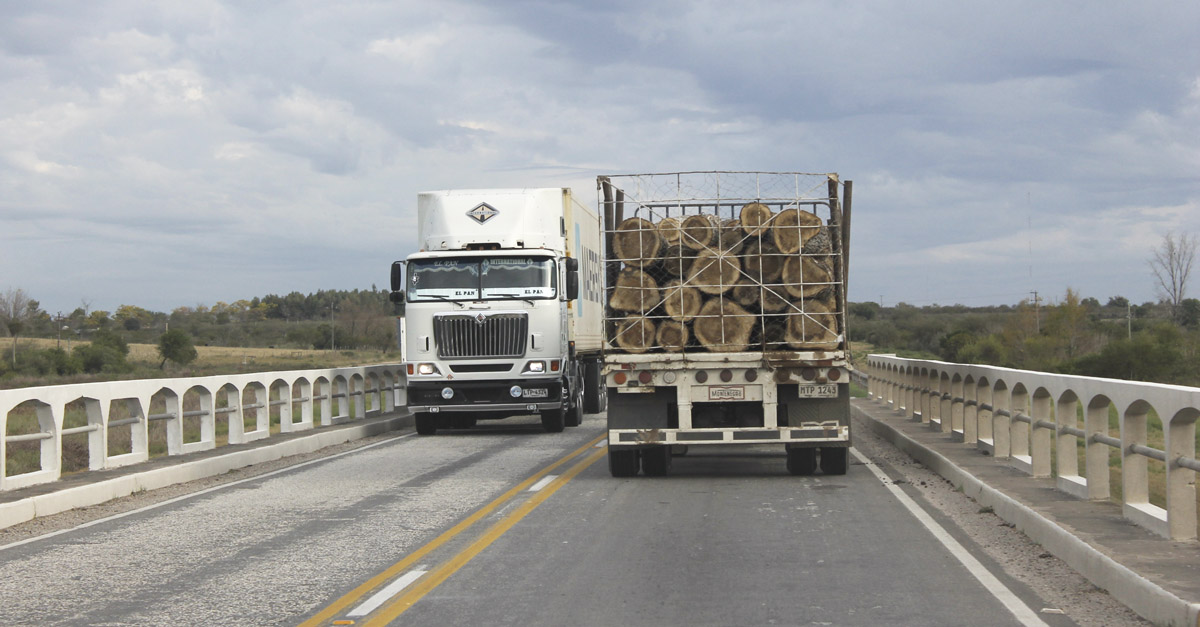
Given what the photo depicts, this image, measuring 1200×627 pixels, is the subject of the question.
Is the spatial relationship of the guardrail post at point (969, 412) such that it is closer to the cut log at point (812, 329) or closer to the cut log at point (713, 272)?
the cut log at point (812, 329)

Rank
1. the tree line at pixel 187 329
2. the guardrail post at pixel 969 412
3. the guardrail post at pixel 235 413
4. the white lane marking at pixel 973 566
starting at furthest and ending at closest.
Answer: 1. the tree line at pixel 187 329
2. the guardrail post at pixel 235 413
3. the guardrail post at pixel 969 412
4. the white lane marking at pixel 973 566

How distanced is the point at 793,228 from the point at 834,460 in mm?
2745

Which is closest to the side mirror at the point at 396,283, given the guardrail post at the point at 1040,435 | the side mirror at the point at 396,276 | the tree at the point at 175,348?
the side mirror at the point at 396,276

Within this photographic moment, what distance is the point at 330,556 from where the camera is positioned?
8961 mm

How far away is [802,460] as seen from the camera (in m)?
13.9

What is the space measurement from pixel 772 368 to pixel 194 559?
6.63 meters

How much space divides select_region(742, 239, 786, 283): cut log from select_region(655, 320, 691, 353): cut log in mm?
1013

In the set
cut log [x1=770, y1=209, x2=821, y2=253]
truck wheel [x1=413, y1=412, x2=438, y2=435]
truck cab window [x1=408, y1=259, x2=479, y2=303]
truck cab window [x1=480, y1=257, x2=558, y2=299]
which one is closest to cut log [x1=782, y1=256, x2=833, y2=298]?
cut log [x1=770, y1=209, x2=821, y2=253]

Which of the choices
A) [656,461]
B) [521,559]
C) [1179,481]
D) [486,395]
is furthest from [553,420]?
[1179,481]

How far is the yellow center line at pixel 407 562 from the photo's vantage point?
6.93m

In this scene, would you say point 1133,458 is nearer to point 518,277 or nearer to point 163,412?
point 518,277

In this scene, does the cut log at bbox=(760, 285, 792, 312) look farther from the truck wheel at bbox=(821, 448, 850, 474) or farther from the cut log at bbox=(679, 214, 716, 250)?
the truck wheel at bbox=(821, 448, 850, 474)

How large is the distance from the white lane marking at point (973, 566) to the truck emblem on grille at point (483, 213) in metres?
10.5

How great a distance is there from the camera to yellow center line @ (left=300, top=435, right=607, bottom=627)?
6.93 metres
